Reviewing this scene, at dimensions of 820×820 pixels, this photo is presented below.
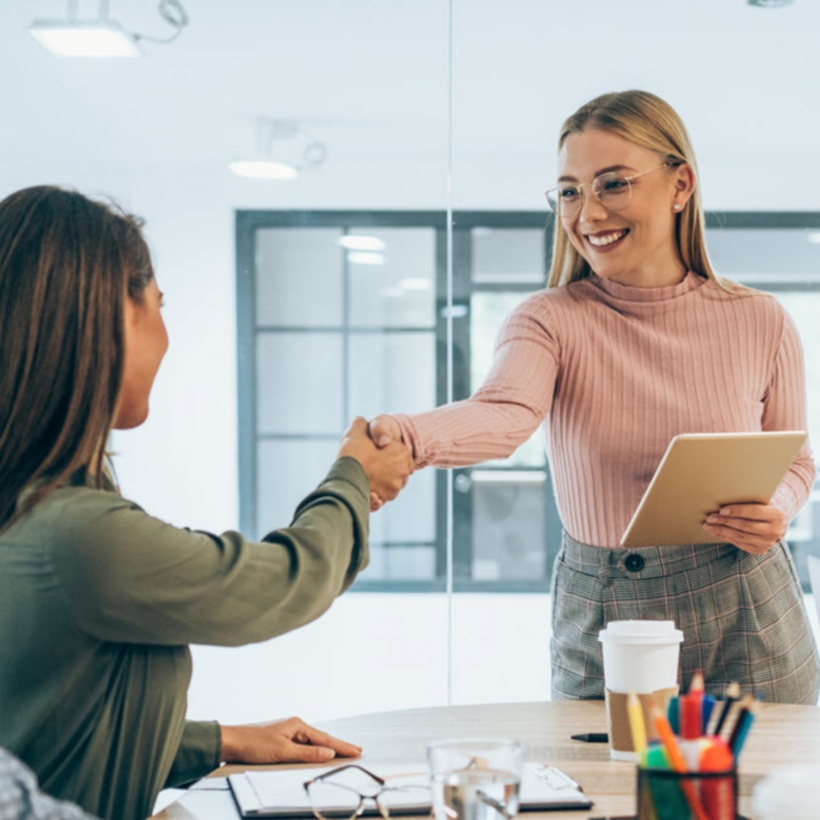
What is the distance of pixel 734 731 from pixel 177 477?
2923mm

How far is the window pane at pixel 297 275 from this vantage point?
3.66 meters

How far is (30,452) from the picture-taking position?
117 centimetres

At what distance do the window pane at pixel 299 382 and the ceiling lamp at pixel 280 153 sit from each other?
49 centimetres

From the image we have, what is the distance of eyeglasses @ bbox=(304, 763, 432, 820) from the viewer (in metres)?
1.18

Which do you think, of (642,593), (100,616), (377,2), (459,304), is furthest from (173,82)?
(100,616)

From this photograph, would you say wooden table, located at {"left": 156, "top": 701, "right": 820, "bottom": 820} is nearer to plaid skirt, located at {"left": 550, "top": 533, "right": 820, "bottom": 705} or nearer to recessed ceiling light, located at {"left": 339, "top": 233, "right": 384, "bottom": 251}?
plaid skirt, located at {"left": 550, "top": 533, "right": 820, "bottom": 705}

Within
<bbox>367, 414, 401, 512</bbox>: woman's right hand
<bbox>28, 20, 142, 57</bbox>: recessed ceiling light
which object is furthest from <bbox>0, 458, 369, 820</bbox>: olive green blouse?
<bbox>28, 20, 142, 57</bbox>: recessed ceiling light

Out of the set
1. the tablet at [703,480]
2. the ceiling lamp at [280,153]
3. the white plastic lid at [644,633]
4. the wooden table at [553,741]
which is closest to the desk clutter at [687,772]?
the wooden table at [553,741]

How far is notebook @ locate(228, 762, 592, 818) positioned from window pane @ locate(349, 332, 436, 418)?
234 centimetres

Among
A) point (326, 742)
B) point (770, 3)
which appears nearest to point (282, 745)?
point (326, 742)

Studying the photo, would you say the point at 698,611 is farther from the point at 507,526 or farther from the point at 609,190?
the point at 507,526

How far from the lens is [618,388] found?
1.82 m

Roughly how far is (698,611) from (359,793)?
0.69m

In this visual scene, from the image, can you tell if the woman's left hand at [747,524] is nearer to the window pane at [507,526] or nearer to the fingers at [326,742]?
the fingers at [326,742]
